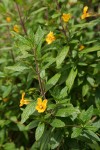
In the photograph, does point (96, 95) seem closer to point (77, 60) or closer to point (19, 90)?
point (77, 60)

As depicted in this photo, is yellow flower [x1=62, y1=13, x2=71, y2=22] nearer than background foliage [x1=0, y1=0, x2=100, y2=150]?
No

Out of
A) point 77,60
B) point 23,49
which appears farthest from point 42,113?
point 77,60

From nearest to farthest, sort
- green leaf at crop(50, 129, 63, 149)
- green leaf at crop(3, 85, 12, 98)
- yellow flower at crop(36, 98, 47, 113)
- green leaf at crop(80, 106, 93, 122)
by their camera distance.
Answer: yellow flower at crop(36, 98, 47, 113), green leaf at crop(80, 106, 93, 122), green leaf at crop(50, 129, 63, 149), green leaf at crop(3, 85, 12, 98)

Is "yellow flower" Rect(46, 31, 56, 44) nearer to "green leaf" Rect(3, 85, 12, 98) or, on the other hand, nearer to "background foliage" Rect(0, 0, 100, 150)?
"background foliage" Rect(0, 0, 100, 150)

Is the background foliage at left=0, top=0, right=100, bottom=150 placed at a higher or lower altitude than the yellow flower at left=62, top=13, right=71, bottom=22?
lower

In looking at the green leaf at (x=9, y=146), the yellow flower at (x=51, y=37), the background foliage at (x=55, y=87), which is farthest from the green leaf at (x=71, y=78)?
the green leaf at (x=9, y=146)

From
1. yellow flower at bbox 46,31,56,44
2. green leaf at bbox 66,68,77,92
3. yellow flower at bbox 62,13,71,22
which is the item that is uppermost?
yellow flower at bbox 62,13,71,22

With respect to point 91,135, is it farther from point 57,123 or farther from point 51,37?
point 51,37

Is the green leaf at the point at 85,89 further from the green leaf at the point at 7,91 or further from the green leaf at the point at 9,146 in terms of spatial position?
the green leaf at the point at 9,146

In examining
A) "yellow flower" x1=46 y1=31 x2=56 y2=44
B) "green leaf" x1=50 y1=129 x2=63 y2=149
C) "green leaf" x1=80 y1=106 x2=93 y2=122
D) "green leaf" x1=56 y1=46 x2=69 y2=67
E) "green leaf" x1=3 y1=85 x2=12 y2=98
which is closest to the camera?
"green leaf" x1=80 y1=106 x2=93 y2=122

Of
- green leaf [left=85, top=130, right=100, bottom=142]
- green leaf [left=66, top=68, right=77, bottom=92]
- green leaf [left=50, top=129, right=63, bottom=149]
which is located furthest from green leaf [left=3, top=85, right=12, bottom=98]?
green leaf [left=85, top=130, right=100, bottom=142]
